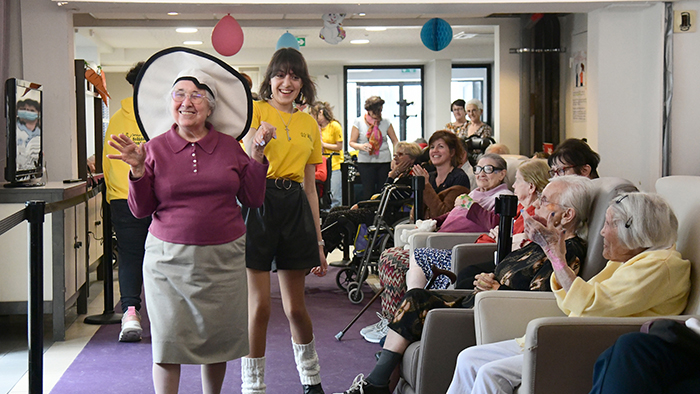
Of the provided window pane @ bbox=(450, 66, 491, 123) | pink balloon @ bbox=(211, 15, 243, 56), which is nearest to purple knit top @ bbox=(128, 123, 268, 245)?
pink balloon @ bbox=(211, 15, 243, 56)

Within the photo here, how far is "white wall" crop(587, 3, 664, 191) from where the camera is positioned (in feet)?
16.3

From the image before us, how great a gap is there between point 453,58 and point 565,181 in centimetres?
864

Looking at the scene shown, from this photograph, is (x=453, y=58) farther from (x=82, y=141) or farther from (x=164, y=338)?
(x=164, y=338)

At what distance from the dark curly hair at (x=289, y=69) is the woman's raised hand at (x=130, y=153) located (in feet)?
2.48

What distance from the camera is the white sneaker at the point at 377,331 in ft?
12.7

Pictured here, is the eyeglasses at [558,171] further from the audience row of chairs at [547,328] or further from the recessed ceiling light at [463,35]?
the recessed ceiling light at [463,35]

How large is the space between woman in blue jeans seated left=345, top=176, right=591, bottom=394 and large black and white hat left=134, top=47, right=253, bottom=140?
0.92 metres

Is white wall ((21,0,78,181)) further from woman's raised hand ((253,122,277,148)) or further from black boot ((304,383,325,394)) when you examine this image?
woman's raised hand ((253,122,277,148))

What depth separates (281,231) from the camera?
8.82 feet

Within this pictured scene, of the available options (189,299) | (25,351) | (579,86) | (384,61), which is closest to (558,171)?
(189,299)

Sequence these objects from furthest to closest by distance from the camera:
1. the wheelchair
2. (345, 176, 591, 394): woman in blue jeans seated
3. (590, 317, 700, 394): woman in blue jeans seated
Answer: the wheelchair < (345, 176, 591, 394): woman in blue jeans seated < (590, 317, 700, 394): woman in blue jeans seated

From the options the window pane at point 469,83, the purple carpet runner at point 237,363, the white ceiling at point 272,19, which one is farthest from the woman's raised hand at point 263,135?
the window pane at point 469,83

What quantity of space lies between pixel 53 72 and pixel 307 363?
2.77 m

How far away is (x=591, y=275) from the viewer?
2467mm
